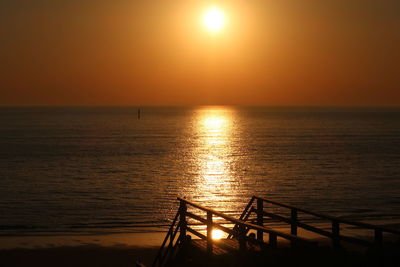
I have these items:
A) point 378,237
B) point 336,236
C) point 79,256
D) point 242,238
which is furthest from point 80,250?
point 378,237

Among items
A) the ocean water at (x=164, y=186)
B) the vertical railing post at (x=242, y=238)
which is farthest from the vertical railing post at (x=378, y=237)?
the ocean water at (x=164, y=186)

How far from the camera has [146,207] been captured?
29641mm

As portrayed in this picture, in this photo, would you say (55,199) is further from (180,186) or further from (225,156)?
(225,156)

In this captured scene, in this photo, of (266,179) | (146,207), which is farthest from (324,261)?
(266,179)

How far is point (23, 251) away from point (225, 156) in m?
50.5

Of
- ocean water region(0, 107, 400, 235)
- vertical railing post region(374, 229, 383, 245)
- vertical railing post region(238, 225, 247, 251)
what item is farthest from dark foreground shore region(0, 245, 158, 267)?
vertical railing post region(374, 229, 383, 245)

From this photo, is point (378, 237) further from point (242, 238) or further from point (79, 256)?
point (79, 256)

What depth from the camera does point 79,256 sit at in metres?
18.3

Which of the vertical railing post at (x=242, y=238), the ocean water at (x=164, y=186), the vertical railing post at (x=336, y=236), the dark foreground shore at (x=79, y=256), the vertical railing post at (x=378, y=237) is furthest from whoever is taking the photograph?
the ocean water at (x=164, y=186)

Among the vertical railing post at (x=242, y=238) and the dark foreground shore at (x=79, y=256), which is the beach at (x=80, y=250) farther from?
the vertical railing post at (x=242, y=238)

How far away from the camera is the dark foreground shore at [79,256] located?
1759 cm

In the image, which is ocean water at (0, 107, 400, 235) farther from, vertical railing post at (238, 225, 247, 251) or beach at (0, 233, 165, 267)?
vertical railing post at (238, 225, 247, 251)

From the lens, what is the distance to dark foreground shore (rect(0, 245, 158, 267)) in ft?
57.7

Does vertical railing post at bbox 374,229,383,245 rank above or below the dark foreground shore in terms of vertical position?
above
